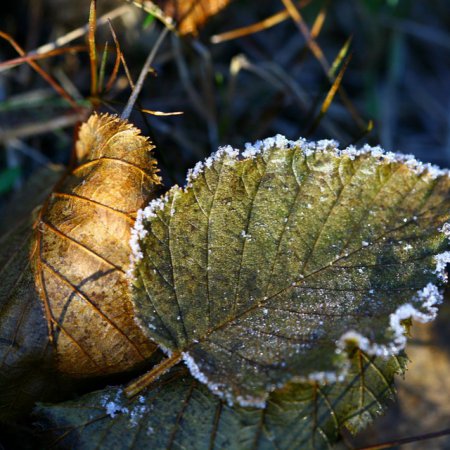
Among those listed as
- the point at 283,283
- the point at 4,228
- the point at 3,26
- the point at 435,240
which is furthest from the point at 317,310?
the point at 3,26

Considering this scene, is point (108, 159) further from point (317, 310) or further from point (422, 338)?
point (422, 338)

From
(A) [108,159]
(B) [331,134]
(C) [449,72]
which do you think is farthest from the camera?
(C) [449,72]

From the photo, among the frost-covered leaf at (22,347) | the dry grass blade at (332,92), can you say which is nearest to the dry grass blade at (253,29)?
the dry grass blade at (332,92)

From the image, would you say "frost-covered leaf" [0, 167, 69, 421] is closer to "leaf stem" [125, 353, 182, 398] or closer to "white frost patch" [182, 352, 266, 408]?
"leaf stem" [125, 353, 182, 398]

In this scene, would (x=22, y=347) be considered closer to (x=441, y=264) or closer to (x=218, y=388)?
(x=218, y=388)

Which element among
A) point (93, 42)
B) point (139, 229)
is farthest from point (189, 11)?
point (139, 229)

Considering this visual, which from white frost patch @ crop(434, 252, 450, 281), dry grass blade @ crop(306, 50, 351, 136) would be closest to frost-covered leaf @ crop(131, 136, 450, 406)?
white frost patch @ crop(434, 252, 450, 281)
